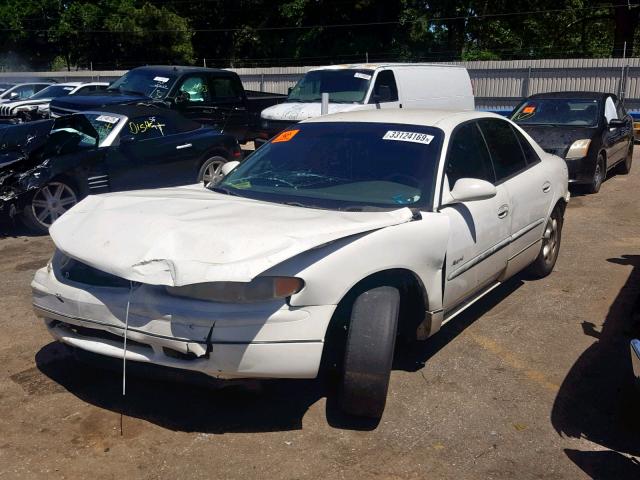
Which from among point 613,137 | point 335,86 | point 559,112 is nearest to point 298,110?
point 335,86

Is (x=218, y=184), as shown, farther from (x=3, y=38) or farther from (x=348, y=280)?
(x=3, y=38)

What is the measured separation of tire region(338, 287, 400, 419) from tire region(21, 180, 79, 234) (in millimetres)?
5410

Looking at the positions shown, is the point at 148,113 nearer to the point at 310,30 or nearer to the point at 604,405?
the point at 604,405

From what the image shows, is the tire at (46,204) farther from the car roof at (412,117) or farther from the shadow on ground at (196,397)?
the car roof at (412,117)

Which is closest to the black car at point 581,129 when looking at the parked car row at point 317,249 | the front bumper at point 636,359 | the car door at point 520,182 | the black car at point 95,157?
the parked car row at point 317,249

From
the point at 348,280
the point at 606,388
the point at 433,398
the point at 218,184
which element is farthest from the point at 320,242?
the point at 606,388

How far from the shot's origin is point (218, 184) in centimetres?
Result: 494

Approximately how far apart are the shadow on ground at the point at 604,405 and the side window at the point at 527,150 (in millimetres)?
1455

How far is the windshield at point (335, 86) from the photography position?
12.4m

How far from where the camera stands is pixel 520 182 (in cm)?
→ 538

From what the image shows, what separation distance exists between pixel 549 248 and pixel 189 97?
335 inches

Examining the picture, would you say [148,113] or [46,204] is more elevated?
[148,113]

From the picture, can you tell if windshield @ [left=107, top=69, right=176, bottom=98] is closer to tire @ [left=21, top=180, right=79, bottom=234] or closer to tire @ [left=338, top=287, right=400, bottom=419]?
tire @ [left=21, top=180, right=79, bottom=234]

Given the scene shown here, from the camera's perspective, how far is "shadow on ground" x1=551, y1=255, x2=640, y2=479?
3.46 metres
